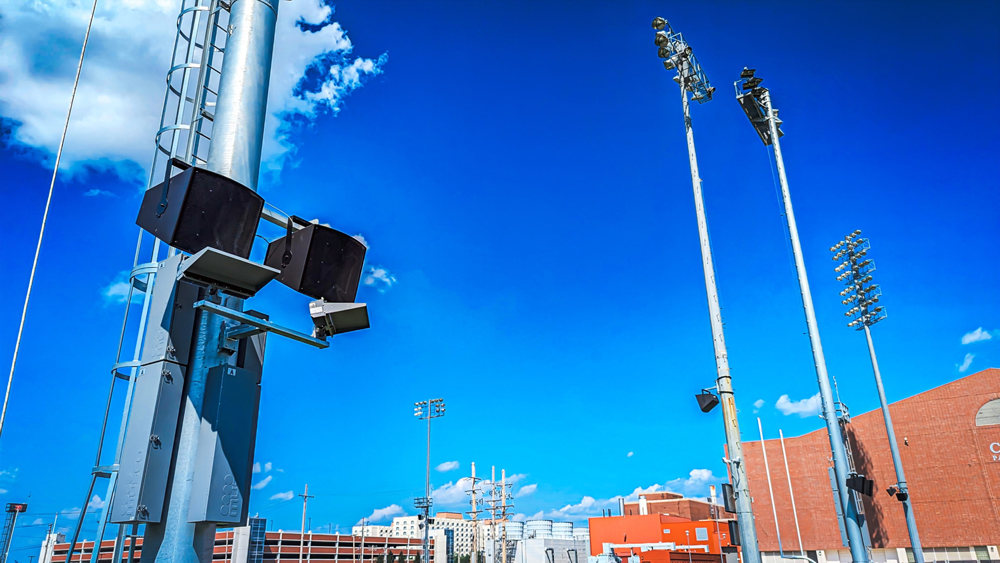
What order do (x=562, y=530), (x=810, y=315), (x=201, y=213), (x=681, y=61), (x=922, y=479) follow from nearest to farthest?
(x=201, y=213) < (x=681, y=61) < (x=810, y=315) < (x=922, y=479) < (x=562, y=530)

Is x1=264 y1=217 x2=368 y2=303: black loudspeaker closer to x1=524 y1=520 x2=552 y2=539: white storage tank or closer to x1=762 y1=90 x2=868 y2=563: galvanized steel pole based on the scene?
x1=762 y1=90 x2=868 y2=563: galvanized steel pole

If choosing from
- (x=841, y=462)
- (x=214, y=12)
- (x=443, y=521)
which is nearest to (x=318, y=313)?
(x=214, y=12)

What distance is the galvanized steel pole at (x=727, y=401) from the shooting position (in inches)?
415

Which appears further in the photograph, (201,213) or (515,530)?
(515,530)

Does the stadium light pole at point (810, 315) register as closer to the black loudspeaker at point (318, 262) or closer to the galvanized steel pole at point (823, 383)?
the galvanized steel pole at point (823, 383)

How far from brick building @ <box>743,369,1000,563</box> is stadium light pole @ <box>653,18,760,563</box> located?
30.7 m

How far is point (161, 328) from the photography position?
4.18m

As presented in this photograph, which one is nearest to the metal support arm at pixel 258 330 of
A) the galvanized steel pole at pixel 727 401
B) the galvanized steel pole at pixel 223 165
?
the galvanized steel pole at pixel 223 165

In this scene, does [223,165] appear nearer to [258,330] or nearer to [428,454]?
[258,330]

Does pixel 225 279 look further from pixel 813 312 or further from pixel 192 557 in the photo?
pixel 813 312

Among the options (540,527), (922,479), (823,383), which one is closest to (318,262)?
(823,383)

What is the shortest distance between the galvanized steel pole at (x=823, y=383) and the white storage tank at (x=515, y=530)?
64.2 metres

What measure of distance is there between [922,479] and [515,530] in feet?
154

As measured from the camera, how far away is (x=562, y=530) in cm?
9231
